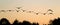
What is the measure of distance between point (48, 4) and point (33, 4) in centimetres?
18

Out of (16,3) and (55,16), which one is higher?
(16,3)

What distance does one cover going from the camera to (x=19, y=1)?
1.38 meters

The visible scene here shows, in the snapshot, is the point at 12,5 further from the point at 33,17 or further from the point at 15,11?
the point at 33,17

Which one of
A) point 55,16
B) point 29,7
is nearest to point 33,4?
point 29,7

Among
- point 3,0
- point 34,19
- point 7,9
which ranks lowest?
point 34,19

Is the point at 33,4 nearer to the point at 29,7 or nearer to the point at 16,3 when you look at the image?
the point at 29,7

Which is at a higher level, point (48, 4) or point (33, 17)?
point (48, 4)

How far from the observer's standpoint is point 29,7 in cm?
138

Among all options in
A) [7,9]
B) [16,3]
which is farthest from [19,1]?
[7,9]

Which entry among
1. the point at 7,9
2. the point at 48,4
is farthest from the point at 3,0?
the point at 48,4

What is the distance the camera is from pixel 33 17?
4.46 ft

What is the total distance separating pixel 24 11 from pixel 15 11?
11cm

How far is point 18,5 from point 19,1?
0.17 feet

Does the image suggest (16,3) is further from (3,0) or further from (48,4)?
(48,4)
